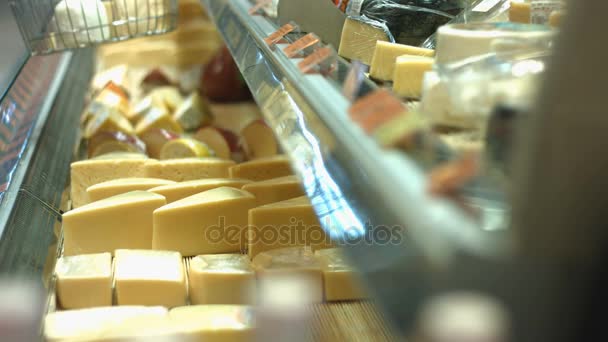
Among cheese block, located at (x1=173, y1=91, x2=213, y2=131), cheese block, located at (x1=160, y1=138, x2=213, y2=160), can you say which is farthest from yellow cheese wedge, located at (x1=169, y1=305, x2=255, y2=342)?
cheese block, located at (x1=173, y1=91, x2=213, y2=131)

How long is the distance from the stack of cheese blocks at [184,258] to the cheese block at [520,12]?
60 cm

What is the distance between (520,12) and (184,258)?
3.15 feet

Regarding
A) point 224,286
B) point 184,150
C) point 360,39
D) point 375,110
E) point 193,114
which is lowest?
point 193,114

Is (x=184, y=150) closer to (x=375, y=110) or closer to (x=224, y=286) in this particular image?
(x=224, y=286)

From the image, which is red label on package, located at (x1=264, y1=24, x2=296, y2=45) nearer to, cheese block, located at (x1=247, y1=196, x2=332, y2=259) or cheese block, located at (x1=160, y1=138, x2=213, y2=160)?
cheese block, located at (x1=247, y1=196, x2=332, y2=259)

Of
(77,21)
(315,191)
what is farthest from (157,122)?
(315,191)

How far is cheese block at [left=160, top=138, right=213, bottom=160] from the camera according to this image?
7.81 ft

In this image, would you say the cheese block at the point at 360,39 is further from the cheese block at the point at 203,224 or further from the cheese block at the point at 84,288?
the cheese block at the point at 84,288

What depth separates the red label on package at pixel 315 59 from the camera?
4.14 feet

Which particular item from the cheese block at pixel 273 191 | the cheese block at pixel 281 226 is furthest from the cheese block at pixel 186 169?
the cheese block at pixel 281 226

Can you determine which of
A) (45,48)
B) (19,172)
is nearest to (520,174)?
(19,172)

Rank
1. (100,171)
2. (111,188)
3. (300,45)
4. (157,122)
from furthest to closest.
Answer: (157,122), (100,171), (111,188), (300,45)

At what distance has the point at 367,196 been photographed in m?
0.87

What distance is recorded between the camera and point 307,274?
1409 mm
